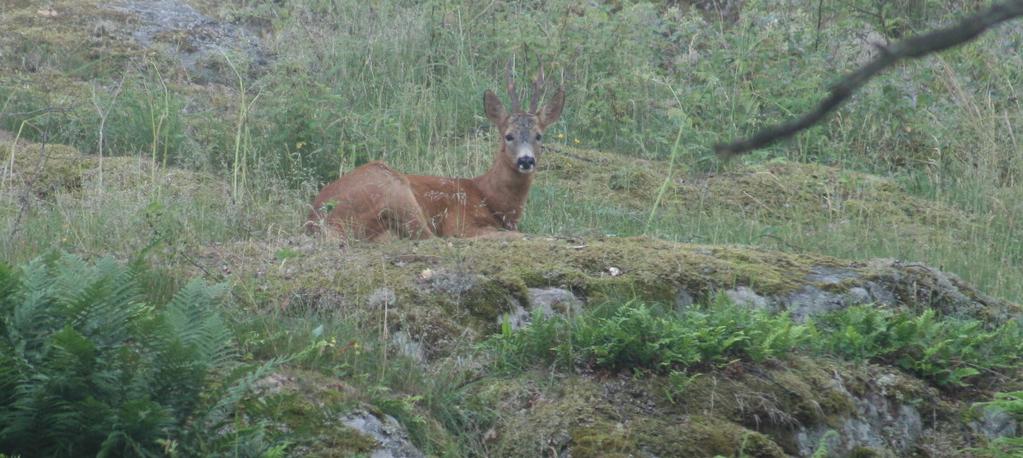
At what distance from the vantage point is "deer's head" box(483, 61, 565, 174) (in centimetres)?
962

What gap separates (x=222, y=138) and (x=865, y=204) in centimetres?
522

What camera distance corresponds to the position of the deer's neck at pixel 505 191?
9.43 m

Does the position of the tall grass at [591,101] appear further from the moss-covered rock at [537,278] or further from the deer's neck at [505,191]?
the moss-covered rock at [537,278]

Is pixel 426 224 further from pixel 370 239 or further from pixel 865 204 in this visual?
pixel 865 204

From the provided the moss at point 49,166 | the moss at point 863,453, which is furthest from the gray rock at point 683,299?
the moss at point 49,166

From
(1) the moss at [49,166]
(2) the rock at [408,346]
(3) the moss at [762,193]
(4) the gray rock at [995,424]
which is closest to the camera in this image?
(2) the rock at [408,346]

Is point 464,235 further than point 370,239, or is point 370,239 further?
point 464,235

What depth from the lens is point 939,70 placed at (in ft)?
38.4

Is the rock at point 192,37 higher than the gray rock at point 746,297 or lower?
higher

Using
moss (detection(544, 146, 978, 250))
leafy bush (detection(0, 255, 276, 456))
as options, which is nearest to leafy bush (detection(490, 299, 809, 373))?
leafy bush (detection(0, 255, 276, 456))

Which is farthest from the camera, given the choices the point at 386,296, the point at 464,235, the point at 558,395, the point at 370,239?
the point at 464,235

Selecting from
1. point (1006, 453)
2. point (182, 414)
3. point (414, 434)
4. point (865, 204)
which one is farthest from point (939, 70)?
point (182, 414)

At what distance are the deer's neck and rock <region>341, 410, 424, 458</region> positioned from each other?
4849 millimetres

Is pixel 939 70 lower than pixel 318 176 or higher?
higher
